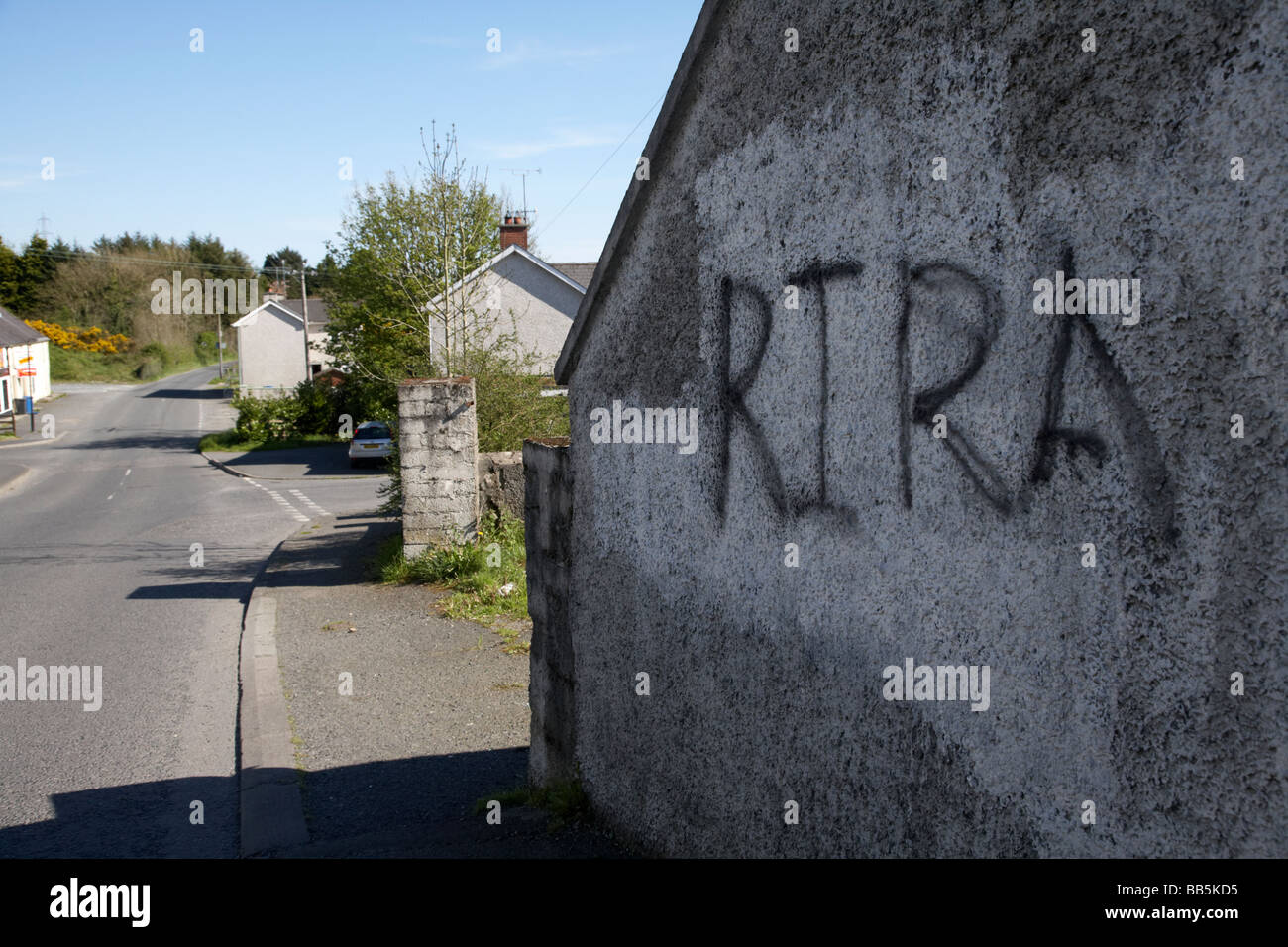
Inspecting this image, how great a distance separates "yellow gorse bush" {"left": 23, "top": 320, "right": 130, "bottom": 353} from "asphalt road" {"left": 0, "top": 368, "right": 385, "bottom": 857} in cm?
5478

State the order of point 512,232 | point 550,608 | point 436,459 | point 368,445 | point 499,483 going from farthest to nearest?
point 512,232, point 368,445, point 499,483, point 436,459, point 550,608

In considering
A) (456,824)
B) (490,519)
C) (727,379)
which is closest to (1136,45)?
(727,379)

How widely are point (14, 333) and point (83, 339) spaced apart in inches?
1058

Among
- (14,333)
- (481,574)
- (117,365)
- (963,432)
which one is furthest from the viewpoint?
(117,365)

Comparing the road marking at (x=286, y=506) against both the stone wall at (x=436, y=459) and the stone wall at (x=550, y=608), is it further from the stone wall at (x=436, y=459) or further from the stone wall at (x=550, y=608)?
the stone wall at (x=550, y=608)

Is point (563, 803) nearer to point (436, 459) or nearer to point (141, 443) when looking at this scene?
point (436, 459)

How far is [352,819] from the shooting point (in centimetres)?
514

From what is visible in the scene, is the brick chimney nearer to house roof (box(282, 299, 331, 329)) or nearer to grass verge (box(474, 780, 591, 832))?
house roof (box(282, 299, 331, 329))

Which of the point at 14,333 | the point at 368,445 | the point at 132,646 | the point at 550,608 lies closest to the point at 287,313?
the point at 14,333

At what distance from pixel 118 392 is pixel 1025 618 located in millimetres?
70622

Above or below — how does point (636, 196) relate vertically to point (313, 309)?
below

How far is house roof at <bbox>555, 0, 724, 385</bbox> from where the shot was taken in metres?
3.33
